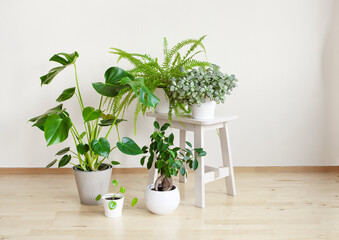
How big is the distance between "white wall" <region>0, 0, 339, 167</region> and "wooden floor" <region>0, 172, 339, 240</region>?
0.93ft

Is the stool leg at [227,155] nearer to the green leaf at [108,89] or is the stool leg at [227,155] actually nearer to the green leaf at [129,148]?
the green leaf at [129,148]

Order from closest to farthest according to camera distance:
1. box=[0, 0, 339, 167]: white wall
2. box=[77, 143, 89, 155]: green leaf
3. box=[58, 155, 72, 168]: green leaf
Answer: box=[77, 143, 89, 155]: green leaf < box=[58, 155, 72, 168]: green leaf < box=[0, 0, 339, 167]: white wall

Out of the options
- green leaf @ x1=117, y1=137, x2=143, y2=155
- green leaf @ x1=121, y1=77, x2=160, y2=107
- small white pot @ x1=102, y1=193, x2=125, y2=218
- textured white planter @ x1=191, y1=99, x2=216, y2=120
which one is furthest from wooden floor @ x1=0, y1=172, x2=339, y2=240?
green leaf @ x1=121, y1=77, x2=160, y2=107

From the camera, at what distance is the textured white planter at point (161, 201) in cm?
217

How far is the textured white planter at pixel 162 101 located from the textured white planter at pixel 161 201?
1.74 ft

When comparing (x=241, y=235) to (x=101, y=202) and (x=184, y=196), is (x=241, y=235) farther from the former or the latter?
(x=101, y=202)

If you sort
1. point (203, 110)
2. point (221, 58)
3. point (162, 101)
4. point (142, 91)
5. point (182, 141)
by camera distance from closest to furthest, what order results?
point (142, 91)
point (203, 110)
point (162, 101)
point (182, 141)
point (221, 58)

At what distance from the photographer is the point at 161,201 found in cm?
217

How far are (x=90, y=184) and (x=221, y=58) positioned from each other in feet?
4.23

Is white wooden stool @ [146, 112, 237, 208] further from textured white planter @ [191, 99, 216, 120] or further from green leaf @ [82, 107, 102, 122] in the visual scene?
green leaf @ [82, 107, 102, 122]

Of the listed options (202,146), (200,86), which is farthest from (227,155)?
(200,86)

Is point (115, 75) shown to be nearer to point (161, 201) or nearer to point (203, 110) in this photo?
point (203, 110)

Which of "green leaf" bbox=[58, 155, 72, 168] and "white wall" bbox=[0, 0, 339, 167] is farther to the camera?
"white wall" bbox=[0, 0, 339, 167]

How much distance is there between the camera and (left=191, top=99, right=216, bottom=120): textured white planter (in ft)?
7.52
